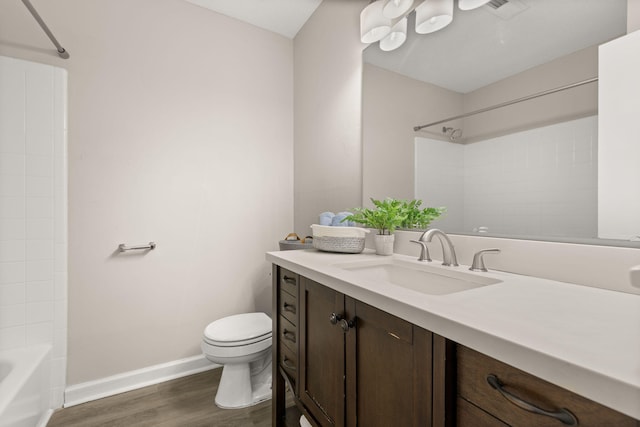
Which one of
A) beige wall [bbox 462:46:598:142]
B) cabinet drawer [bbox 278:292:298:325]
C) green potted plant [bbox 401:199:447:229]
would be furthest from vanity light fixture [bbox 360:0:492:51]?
cabinet drawer [bbox 278:292:298:325]

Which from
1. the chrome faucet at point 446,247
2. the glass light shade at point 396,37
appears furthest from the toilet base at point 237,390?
the glass light shade at point 396,37

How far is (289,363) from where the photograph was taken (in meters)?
1.34

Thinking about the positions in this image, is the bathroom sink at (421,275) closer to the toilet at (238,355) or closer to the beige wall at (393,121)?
the beige wall at (393,121)

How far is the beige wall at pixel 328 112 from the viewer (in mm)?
1808

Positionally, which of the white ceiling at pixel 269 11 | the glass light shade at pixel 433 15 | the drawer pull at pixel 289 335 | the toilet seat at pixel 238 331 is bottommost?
the toilet seat at pixel 238 331

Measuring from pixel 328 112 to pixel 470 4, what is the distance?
1.01 metres

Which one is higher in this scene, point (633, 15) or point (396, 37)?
point (396, 37)

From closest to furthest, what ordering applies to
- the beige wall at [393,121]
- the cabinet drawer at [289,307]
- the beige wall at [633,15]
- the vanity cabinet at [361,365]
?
the vanity cabinet at [361,365]
the beige wall at [633,15]
the cabinet drawer at [289,307]
the beige wall at [393,121]

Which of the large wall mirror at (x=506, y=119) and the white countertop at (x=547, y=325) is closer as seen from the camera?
the white countertop at (x=547, y=325)

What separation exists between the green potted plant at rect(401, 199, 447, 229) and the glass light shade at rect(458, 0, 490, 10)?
82 centimetres

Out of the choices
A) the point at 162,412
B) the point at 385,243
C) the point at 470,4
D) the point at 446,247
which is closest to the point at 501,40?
the point at 470,4

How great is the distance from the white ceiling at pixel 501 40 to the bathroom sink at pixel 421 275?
2.44 ft

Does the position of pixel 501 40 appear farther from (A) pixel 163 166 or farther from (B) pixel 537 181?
(A) pixel 163 166

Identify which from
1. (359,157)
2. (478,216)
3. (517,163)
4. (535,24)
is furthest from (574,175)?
(359,157)
